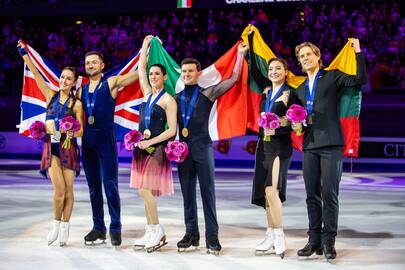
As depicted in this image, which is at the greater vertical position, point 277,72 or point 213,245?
point 277,72

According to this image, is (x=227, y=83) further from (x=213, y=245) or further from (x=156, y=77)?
(x=213, y=245)

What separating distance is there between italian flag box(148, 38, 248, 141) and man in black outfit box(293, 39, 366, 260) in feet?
2.95

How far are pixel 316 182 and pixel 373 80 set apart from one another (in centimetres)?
1251

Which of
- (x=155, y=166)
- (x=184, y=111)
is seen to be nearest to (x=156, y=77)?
(x=184, y=111)

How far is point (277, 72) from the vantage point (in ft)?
20.6

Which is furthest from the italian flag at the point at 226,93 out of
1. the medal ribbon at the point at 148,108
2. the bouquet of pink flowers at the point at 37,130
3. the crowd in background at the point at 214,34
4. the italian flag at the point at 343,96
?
the crowd in background at the point at 214,34

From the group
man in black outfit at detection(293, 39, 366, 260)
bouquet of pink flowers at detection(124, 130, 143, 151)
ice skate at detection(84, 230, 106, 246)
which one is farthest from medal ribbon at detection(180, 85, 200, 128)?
ice skate at detection(84, 230, 106, 246)

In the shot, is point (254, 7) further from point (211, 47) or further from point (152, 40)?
point (152, 40)

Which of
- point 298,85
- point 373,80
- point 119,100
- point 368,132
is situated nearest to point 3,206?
point 119,100

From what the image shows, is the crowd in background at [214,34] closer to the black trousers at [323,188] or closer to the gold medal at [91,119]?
the black trousers at [323,188]

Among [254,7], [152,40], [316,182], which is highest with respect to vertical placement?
[254,7]

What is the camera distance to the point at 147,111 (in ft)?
21.4

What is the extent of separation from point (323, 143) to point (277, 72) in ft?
2.63

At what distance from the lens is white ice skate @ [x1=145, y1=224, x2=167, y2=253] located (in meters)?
6.44
